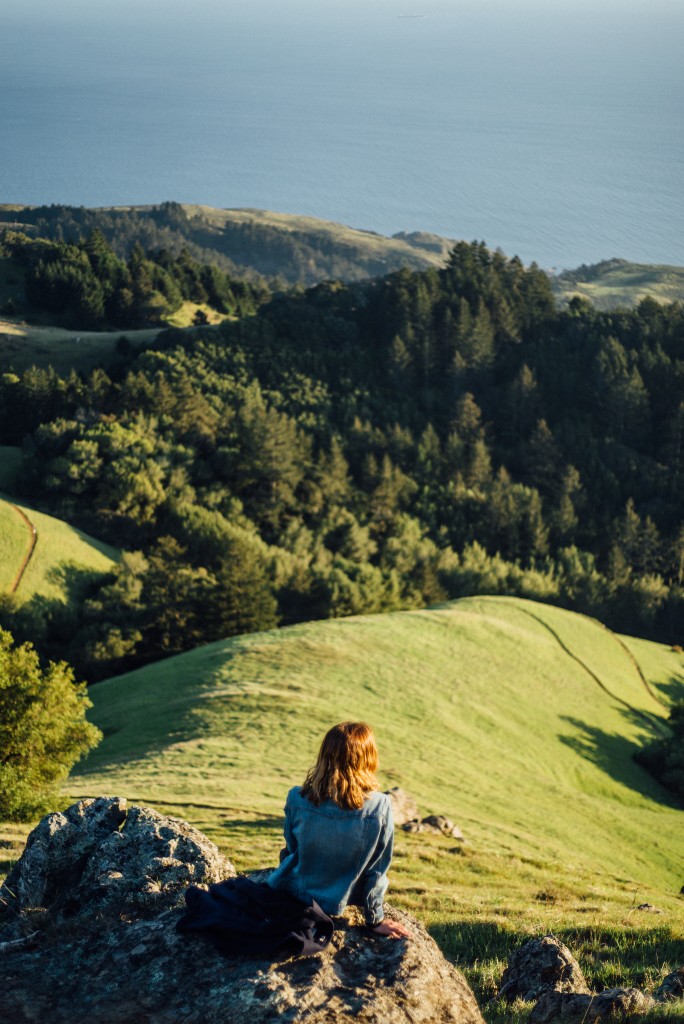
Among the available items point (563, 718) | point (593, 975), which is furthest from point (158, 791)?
point (563, 718)

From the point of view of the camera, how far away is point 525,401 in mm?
102625

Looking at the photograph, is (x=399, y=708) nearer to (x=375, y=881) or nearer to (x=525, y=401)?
(x=375, y=881)

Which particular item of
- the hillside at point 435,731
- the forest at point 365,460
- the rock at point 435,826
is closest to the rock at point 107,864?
the hillside at point 435,731

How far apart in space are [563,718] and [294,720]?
Result: 1632 centimetres

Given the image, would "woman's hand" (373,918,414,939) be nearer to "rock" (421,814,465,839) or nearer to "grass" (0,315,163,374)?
"rock" (421,814,465,839)

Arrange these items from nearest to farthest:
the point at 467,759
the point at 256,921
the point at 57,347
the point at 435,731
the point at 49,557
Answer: the point at 256,921, the point at 467,759, the point at 435,731, the point at 49,557, the point at 57,347

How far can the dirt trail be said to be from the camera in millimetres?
55209

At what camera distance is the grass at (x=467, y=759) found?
1477 cm

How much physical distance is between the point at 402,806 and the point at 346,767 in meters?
17.7

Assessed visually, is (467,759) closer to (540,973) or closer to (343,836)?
(540,973)

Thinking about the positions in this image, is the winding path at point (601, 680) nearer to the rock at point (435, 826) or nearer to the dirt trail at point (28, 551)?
the rock at point (435, 826)

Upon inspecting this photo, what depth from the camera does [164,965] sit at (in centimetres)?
702

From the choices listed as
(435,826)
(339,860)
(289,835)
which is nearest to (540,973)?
(339,860)

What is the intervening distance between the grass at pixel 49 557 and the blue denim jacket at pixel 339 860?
49723 millimetres
